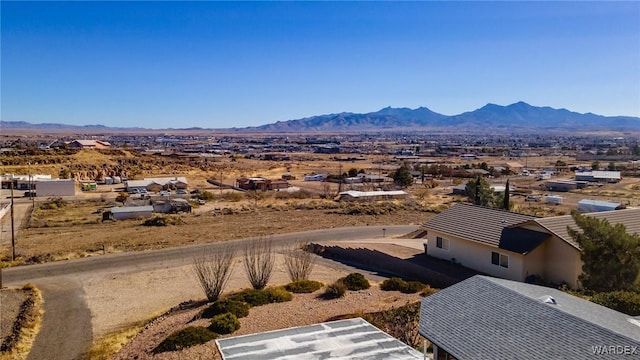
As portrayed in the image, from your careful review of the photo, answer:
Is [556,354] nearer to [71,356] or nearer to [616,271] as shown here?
[616,271]

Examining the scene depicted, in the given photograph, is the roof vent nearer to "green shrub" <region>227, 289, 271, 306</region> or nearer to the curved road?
"green shrub" <region>227, 289, 271, 306</region>

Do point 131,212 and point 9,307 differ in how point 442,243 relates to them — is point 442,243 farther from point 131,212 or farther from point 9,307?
point 131,212

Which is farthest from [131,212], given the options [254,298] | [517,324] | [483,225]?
[517,324]

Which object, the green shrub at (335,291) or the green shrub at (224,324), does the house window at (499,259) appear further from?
the green shrub at (224,324)

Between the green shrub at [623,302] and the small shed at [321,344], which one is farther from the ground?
the green shrub at [623,302]

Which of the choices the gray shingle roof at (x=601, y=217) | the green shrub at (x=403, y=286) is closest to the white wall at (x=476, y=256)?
the gray shingle roof at (x=601, y=217)

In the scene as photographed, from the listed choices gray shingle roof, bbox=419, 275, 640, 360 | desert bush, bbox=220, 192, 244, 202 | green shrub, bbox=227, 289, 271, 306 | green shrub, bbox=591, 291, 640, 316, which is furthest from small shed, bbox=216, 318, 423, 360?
desert bush, bbox=220, 192, 244, 202

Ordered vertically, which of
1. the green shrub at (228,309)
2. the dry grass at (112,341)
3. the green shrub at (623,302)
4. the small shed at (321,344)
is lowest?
the dry grass at (112,341)
